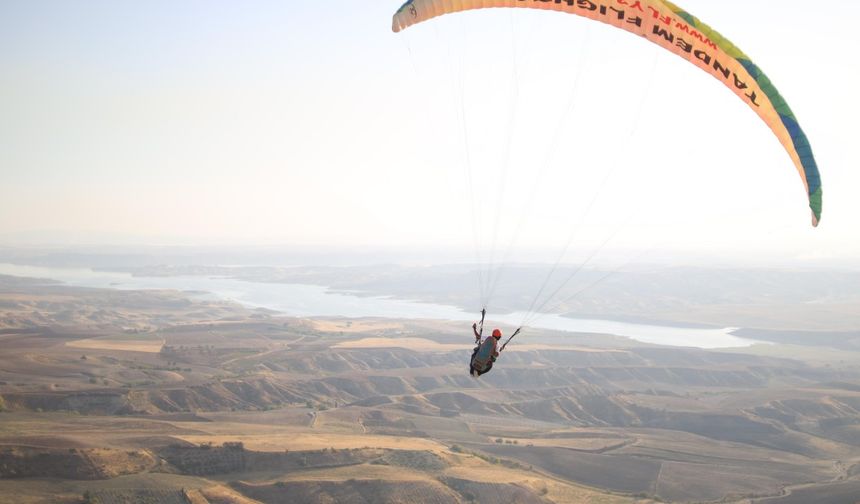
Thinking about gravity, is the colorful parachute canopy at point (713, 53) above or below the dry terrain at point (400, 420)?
above

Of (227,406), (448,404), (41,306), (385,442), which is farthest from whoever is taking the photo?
(41,306)

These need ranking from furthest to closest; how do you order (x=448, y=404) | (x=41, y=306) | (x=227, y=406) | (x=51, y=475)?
(x=41, y=306) → (x=448, y=404) → (x=227, y=406) → (x=51, y=475)

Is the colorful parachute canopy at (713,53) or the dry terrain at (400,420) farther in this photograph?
the dry terrain at (400,420)

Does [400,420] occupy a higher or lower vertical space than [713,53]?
lower

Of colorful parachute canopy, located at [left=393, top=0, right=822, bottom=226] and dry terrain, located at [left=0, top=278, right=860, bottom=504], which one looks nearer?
colorful parachute canopy, located at [left=393, top=0, right=822, bottom=226]

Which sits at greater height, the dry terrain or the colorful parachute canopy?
the colorful parachute canopy

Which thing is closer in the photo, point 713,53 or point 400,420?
point 713,53

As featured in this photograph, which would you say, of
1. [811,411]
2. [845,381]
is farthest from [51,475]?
[845,381]

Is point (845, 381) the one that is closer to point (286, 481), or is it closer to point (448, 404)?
point (448, 404)
